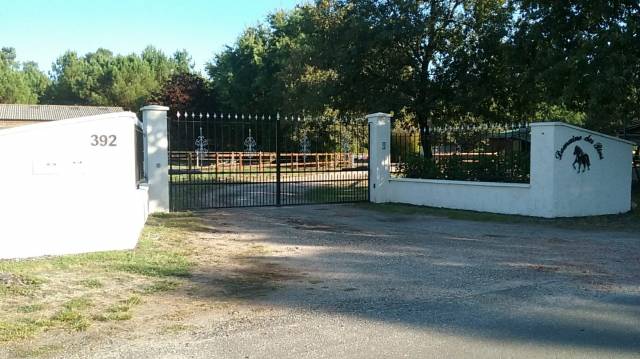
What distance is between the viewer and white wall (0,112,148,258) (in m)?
8.05

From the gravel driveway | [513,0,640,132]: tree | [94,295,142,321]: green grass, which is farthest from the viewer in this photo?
[513,0,640,132]: tree

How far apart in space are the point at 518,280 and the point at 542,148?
295 inches

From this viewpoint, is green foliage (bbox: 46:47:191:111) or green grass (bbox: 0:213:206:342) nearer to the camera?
green grass (bbox: 0:213:206:342)

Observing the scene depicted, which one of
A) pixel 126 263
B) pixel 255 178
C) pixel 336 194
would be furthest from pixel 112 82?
pixel 126 263

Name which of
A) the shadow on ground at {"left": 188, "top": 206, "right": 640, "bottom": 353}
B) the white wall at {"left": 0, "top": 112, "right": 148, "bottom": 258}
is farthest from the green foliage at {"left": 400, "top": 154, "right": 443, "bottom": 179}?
the white wall at {"left": 0, "top": 112, "right": 148, "bottom": 258}

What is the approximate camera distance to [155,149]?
45.5 ft

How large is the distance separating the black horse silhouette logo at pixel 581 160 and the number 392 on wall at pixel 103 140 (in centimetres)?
1079

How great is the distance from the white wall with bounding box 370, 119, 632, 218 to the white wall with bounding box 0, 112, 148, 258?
375 inches

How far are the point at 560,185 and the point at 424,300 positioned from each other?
29.2 feet

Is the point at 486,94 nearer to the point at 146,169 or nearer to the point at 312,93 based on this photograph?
the point at 312,93

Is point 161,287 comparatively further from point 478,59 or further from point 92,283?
point 478,59

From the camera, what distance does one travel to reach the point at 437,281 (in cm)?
722

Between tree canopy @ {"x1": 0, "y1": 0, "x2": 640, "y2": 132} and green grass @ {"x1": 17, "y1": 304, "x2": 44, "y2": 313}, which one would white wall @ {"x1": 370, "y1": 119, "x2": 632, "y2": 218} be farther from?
green grass @ {"x1": 17, "y1": 304, "x2": 44, "y2": 313}

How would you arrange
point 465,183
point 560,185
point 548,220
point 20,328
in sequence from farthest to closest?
point 465,183, point 560,185, point 548,220, point 20,328
